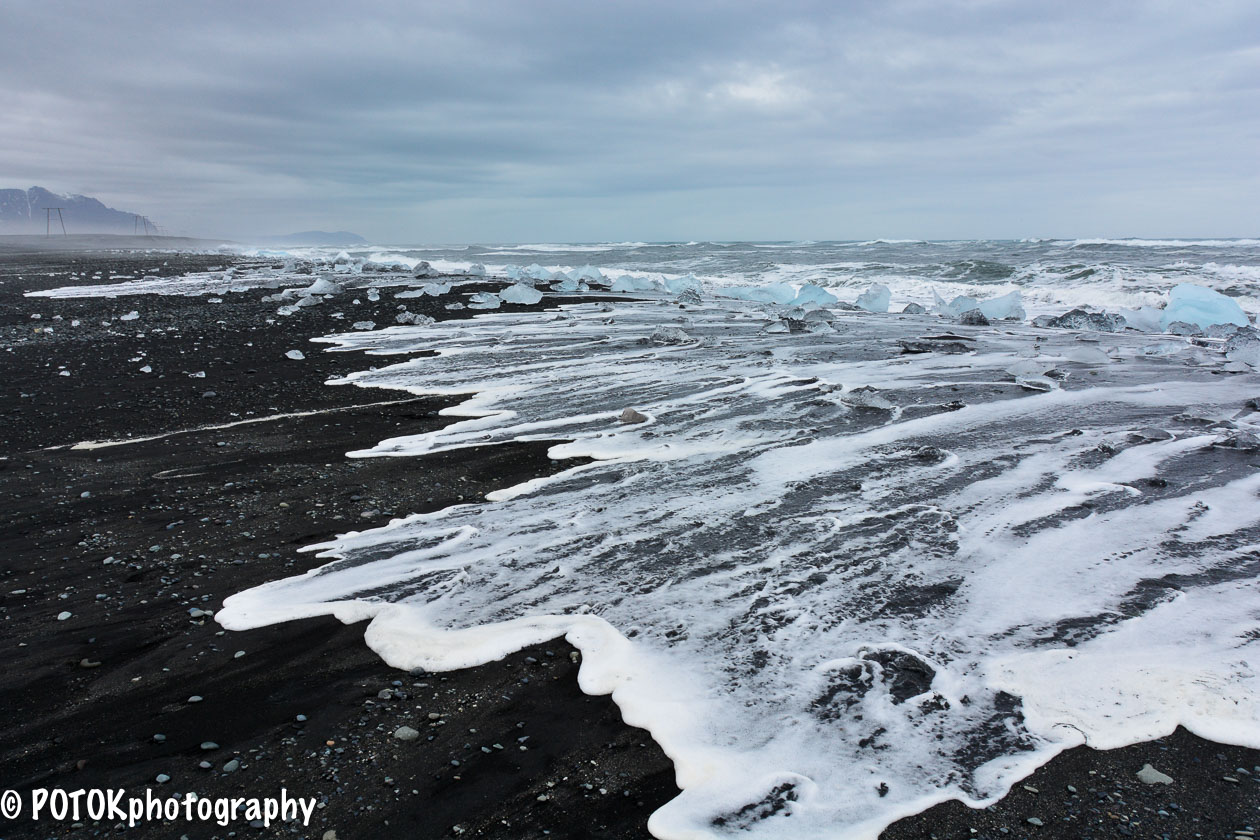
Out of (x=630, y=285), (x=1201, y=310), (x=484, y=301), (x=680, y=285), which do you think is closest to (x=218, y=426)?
(x=484, y=301)

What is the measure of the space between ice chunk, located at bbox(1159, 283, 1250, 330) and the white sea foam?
26.0ft

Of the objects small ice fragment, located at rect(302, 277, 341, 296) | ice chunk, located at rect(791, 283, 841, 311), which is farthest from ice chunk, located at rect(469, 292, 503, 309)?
ice chunk, located at rect(791, 283, 841, 311)

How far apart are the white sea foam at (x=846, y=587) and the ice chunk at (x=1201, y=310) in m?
7.94

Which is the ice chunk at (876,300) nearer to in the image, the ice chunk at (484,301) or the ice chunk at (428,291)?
the ice chunk at (484,301)

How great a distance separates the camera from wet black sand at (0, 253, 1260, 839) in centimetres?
222

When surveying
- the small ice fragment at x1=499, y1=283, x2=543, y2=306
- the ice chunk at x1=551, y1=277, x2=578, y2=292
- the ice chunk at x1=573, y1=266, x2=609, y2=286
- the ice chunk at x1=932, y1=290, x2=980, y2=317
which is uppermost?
the ice chunk at x1=573, y1=266, x2=609, y2=286

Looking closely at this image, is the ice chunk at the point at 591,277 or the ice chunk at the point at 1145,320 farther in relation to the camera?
the ice chunk at the point at 591,277

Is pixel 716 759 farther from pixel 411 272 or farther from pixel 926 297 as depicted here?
pixel 411 272

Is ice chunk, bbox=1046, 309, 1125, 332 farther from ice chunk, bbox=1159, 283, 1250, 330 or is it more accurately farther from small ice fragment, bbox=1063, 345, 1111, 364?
small ice fragment, bbox=1063, 345, 1111, 364

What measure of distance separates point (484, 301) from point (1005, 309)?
444 inches

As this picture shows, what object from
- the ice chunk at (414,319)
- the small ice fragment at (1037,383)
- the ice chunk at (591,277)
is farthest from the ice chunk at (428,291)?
the small ice fragment at (1037,383)

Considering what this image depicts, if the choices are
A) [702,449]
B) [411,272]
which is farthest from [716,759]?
[411,272]

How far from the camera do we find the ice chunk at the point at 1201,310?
1348cm

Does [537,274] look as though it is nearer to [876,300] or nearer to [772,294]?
[772,294]
